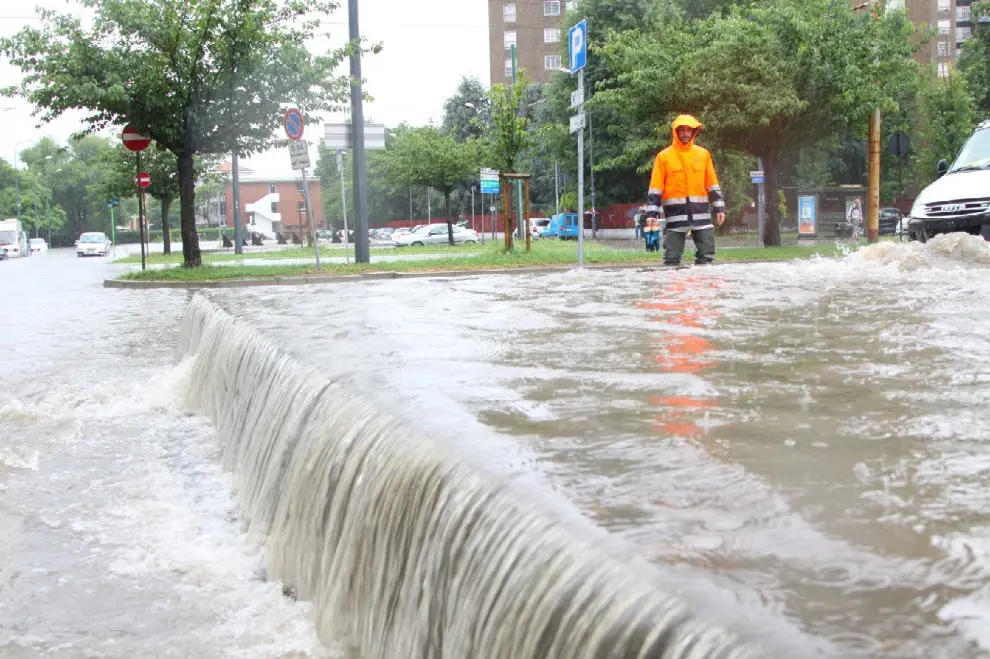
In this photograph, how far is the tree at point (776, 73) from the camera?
2288 cm

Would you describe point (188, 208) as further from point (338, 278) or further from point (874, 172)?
point (874, 172)

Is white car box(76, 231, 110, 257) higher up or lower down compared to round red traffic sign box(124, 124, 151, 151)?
lower down

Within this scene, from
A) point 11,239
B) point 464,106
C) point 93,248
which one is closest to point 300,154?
point 93,248

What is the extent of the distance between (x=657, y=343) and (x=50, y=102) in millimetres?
18593

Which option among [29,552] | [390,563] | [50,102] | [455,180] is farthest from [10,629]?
[455,180]

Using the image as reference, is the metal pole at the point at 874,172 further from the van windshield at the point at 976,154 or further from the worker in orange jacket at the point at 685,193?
the worker in orange jacket at the point at 685,193

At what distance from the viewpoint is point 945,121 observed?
47656mm

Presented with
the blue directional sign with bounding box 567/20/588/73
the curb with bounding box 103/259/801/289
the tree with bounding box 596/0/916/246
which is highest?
the tree with bounding box 596/0/916/246

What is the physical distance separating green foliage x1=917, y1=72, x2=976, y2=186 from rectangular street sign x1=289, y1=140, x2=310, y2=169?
36680 millimetres

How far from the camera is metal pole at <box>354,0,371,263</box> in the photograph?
65.0 feet

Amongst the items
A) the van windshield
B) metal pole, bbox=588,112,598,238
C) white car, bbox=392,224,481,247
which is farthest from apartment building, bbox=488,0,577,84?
the van windshield

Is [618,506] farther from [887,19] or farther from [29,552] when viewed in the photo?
[887,19]

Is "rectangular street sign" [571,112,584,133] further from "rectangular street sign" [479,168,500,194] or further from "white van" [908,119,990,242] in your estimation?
"rectangular street sign" [479,168,500,194]

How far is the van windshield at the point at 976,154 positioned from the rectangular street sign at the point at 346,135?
10.4m
